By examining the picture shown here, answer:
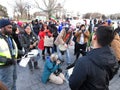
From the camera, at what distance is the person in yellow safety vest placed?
347cm

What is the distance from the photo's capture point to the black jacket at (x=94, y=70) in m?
2.09

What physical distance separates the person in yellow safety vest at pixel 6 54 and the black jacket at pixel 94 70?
64.7 inches

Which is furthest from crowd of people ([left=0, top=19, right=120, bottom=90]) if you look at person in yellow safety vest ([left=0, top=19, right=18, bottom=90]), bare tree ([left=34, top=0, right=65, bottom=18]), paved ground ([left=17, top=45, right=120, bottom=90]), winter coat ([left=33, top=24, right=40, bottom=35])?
bare tree ([left=34, top=0, right=65, bottom=18])

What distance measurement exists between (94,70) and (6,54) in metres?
1.89

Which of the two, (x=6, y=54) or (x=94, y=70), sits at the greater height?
(x=94, y=70)

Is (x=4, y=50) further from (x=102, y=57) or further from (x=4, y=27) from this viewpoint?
(x=102, y=57)

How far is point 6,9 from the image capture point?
2094 inches

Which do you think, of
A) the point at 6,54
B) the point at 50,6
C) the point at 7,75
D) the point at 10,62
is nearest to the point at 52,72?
the point at 7,75

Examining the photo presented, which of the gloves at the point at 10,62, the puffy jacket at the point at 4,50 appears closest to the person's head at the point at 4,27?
the puffy jacket at the point at 4,50

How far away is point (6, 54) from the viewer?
3516 millimetres

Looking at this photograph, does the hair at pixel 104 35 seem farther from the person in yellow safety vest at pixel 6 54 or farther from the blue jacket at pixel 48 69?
the blue jacket at pixel 48 69

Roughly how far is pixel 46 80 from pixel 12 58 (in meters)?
2.26

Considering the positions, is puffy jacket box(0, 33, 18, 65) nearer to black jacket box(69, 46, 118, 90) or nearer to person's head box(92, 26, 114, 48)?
black jacket box(69, 46, 118, 90)

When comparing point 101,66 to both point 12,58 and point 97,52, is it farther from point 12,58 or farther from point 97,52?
point 12,58
